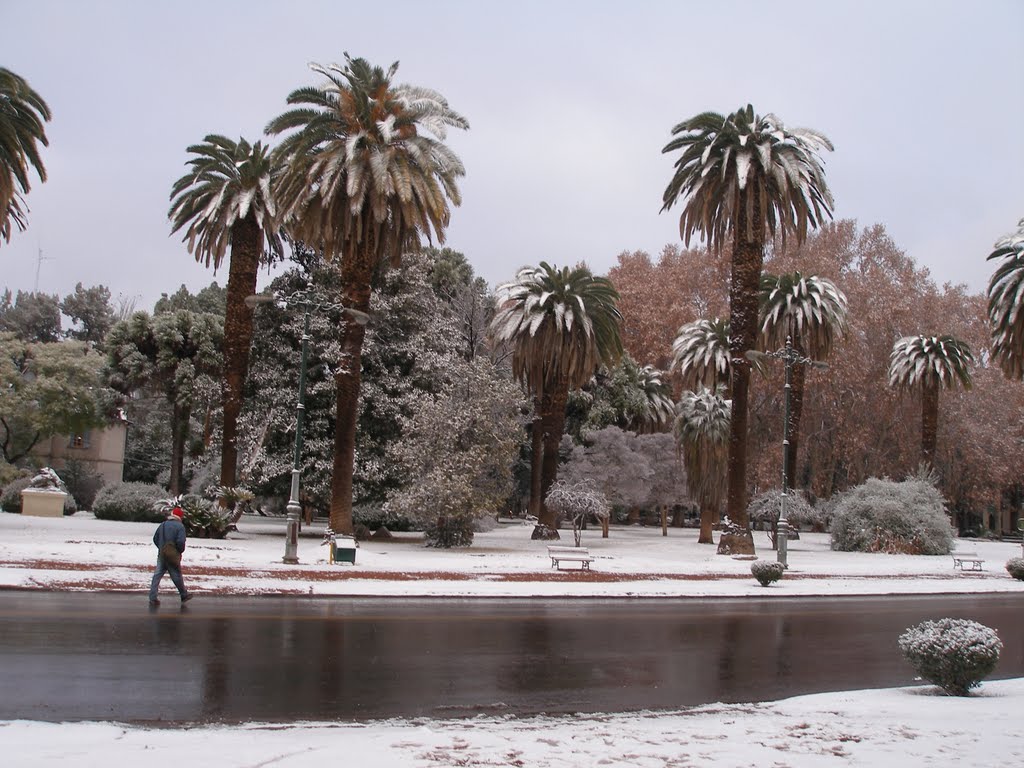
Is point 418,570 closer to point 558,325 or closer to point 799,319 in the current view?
point 558,325

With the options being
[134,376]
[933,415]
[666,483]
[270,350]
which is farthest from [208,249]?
[933,415]

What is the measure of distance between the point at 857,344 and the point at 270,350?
140 feet

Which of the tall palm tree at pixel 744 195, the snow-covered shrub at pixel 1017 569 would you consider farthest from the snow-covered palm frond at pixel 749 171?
the snow-covered shrub at pixel 1017 569

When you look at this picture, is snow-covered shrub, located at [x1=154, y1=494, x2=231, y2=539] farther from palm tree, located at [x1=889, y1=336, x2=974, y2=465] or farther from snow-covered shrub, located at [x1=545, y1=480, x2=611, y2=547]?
palm tree, located at [x1=889, y1=336, x2=974, y2=465]

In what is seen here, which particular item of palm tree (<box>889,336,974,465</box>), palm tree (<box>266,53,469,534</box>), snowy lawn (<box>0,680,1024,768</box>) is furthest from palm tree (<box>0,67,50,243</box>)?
palm tree (<box>889,336,974,465</box>)

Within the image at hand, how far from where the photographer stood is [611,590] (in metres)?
23.6

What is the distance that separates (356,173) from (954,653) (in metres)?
24.1

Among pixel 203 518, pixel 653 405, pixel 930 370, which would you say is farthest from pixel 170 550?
pixel 653 405

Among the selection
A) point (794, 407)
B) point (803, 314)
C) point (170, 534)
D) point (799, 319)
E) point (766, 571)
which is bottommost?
point (766, 571)

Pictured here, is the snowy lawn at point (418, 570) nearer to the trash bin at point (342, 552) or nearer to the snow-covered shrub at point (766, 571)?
the trash bin at point (342, 552)

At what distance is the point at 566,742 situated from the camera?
25.3ft

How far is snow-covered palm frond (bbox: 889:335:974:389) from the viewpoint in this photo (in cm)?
5472

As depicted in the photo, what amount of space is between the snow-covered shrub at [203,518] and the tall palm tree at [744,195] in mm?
19764

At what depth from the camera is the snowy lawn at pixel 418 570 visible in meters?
20.5
